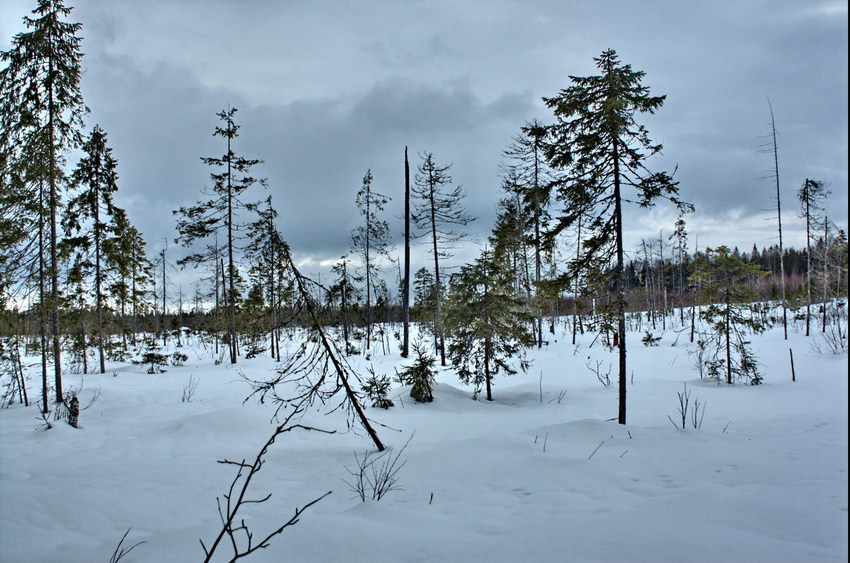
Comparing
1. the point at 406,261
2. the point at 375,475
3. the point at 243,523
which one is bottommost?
the point at 375,475

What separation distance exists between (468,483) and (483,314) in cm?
681

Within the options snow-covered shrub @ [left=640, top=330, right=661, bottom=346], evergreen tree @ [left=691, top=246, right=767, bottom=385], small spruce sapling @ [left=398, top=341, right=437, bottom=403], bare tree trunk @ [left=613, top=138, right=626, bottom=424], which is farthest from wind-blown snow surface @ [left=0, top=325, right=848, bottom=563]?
snow-covered shrub @ [left=640, top=330, right=661, bottom=346]

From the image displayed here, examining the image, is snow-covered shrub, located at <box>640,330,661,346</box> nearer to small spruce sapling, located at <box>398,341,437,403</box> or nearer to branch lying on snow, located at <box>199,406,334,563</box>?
small spruce sapling, located at <box>398,341,437,403</box>

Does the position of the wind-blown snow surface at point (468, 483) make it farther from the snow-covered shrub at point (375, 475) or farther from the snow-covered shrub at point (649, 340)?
the snow-covered shrub at point (649, 340)

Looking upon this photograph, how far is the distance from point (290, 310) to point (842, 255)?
111ft

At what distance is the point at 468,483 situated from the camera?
4941mm

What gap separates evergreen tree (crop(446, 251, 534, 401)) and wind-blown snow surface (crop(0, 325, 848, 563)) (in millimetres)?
1506

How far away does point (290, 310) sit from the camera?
618 centimetres

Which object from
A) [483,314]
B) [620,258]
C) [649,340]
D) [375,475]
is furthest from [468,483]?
[649,340]

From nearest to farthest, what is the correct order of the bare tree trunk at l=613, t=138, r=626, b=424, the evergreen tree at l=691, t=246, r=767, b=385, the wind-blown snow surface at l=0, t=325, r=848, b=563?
1. the wind-blown snow surface at l=0, t=325, r=848, b=563
2. the bare tree trunk at l=613, t=138, r=626, b=424
3. the evergreen tree at l=691, t=246, r=767, b=385

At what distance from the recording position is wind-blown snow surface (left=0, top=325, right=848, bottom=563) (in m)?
3.20

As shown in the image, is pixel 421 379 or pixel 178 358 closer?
pixel 421 379

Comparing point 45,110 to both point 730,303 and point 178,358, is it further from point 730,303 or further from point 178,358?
point 730,303

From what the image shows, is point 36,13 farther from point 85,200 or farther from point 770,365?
point 770,365
